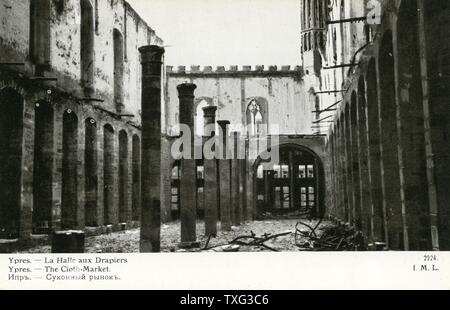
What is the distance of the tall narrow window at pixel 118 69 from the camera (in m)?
18.9

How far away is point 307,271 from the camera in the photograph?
20.0 ft

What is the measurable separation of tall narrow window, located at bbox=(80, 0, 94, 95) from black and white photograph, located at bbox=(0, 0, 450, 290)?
0.16 feet

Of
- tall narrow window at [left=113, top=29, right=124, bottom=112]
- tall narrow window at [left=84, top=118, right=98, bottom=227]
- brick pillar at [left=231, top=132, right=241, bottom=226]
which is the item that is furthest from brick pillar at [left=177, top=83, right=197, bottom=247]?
tall narrow window at [left=113, top=29, right=124, bottom=112]

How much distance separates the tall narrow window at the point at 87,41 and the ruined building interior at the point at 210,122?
0.05 metres

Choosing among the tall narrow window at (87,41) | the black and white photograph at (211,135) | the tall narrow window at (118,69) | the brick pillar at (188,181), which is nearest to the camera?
the black and white photograph at (211,135)

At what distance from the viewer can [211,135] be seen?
1432 cm

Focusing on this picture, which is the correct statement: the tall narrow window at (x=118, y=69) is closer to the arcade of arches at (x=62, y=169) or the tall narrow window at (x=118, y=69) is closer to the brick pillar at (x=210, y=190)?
the arcade of arches at (x=62, y=169)

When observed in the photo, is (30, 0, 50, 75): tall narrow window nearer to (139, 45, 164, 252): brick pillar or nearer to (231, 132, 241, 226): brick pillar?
(139, 45, 164, 252): brick pillar

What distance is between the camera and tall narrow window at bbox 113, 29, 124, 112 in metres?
18.9

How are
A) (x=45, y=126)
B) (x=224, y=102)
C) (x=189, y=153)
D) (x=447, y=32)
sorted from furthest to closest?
(x=224, y=102) < (x=45, y=126) < (x=189, y=153) < (x=447, y=32)

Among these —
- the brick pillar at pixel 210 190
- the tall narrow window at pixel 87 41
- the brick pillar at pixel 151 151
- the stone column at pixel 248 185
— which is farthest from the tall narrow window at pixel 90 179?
the stone column at pixel 248 185

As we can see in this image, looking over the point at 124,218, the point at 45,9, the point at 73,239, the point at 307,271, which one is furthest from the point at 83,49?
the point at 307,271
